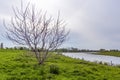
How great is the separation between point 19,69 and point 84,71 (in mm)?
5219

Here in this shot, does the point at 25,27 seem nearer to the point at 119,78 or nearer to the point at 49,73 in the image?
the point at 49,73

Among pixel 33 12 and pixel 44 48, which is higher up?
pixel 33 12

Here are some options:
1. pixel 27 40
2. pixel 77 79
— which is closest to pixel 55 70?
pixel 77 79

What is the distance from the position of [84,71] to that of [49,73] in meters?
3.63

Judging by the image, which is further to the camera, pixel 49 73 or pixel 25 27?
pixel 25 27

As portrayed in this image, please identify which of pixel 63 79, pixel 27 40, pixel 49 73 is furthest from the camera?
pixel 27 40

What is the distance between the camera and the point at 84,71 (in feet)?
75.8

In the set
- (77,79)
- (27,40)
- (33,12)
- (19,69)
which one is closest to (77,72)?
(77,79)

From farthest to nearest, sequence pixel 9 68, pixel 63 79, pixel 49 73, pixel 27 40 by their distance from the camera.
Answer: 1. pixel 27 40
2. pixel 9 68
3. pixel 49 73
4. pixel 63 79

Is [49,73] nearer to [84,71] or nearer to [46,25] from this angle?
[84,71]

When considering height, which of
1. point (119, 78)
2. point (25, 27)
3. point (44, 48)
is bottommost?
point (119, 78)

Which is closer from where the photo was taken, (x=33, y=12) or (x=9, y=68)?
(x=9, y=68)

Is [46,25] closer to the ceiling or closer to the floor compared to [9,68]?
closer to the ceiling

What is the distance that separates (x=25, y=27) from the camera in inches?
1037
